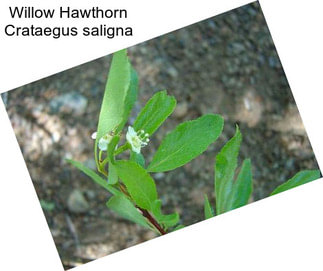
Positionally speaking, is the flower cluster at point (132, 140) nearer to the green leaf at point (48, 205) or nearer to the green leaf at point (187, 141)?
the green leaf at point (187, 141)

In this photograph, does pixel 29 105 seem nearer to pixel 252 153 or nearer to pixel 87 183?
pixel 87 183

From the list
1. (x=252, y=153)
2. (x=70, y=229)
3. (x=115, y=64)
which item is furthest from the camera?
(x=252, y=153)

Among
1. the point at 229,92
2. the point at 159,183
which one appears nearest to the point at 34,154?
the point at 159,183

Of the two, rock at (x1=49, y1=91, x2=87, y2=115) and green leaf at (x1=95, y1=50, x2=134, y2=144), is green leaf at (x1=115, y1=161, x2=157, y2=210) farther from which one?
rock at (x1=49, y1=91, x2=87, y2=115)

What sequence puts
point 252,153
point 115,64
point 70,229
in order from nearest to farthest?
1. point 115,64
2. point 70,229
3. point 252,153

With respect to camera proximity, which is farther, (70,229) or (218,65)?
(218,65)

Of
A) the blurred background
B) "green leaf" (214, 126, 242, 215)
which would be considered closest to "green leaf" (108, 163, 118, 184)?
"green leaf" (214, 126, 242, 215)
